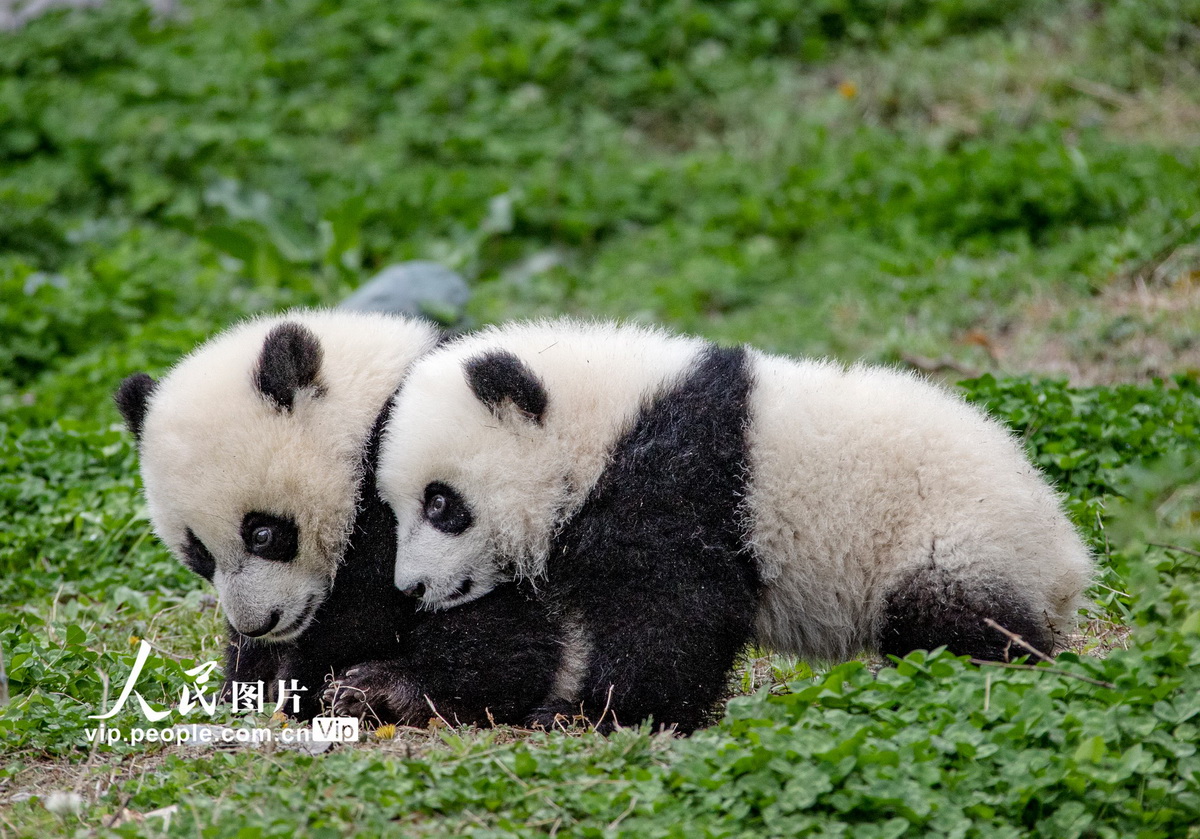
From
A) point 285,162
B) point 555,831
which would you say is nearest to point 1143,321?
point 555,831

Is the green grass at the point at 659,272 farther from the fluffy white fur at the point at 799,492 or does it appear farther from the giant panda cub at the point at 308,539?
the fluffy white fur at the point at 799,492

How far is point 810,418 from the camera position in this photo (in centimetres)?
478

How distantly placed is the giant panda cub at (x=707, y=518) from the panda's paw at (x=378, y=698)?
0.36 m

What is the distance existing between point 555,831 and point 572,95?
1070 centimetres

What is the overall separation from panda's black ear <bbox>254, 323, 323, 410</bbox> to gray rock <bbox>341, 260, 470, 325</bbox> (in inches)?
168

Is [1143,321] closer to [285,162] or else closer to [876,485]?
[876,485]

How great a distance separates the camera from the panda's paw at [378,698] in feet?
15.7

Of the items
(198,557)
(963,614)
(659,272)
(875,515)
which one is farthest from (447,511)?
(659,272)

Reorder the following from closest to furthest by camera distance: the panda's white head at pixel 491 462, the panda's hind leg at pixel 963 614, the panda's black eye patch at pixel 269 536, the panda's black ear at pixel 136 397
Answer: the panda's hind leg at pixel 963 614, the panda's white head at pixel 491 462, the panda's black eye patch at pixel 269 536, the panda's black ear at pixel 136 397

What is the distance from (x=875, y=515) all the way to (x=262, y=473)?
243cm

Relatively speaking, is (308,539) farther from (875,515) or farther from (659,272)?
(659,272)

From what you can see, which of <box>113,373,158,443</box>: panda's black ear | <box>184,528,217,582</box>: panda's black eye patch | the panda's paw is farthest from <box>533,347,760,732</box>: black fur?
<box>113,373,158,443</box>: panda's black ear

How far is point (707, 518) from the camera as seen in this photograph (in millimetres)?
4551

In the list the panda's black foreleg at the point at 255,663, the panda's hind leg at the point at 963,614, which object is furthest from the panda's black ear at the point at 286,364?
the panda's hind leg at the point at 963,614
